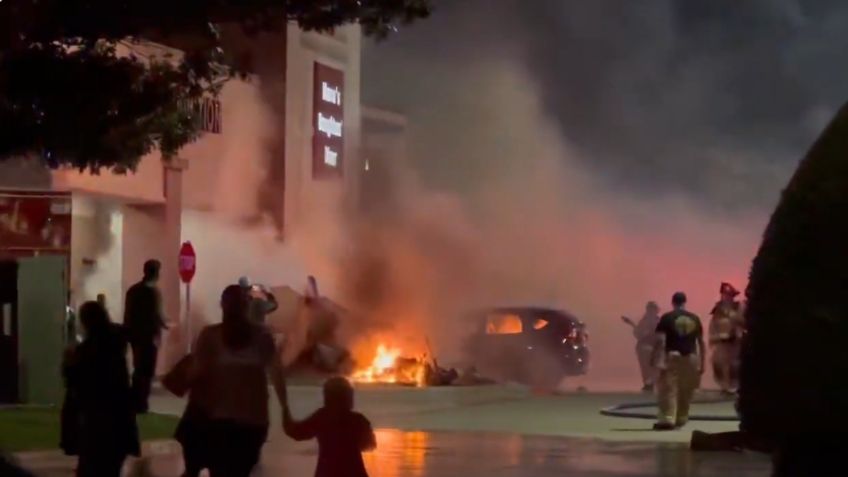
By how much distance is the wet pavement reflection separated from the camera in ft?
46.4

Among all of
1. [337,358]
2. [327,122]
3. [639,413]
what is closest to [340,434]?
[639,413]

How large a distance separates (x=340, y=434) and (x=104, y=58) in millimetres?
7105

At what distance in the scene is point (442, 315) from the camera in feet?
109

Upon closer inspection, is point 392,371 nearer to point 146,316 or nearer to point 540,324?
point 540,324

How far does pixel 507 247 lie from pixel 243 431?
30.9 m

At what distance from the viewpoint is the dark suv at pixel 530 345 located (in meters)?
27.7

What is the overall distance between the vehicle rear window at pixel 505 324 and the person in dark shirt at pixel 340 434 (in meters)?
20.1

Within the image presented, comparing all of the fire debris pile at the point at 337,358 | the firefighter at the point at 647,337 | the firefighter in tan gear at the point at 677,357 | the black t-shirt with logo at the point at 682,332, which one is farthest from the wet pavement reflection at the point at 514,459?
the firefighter at the point at 647,337

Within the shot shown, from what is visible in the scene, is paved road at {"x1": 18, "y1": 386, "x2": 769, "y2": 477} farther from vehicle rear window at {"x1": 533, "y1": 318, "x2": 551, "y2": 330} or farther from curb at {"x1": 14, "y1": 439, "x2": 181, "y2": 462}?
vehicle rear window at {"x1": 533, "y1": 318, "x2": 551, "y2": 330}

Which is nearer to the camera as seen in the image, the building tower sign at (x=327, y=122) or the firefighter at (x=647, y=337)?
the firefighter at (x=647, y=337)

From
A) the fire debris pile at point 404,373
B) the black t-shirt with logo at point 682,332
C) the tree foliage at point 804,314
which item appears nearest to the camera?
the tree foliage at point 804,314

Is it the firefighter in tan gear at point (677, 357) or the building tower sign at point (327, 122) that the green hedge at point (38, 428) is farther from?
the building tower sign at point (327, 122)

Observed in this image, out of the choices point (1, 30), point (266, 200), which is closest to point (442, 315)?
point (266, 200)

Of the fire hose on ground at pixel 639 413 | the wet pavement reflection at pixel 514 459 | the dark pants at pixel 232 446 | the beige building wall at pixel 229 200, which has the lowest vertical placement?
the wet pavement reflection at pixel 514 459
